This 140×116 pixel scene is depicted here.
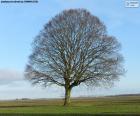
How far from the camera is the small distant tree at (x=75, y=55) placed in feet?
199

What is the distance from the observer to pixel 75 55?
61.1 m

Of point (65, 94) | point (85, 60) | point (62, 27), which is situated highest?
point (62, 27)

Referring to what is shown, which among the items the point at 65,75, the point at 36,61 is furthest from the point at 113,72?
the point at 36,61

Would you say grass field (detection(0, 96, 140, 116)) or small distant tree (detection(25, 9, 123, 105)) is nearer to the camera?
grass field (detection(0, 96, 140, 116))

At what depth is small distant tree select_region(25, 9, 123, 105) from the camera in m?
60.5

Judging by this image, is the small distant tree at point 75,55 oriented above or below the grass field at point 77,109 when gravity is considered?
above

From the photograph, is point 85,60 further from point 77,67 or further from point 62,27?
point 62,27

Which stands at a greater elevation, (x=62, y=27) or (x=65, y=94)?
(x=62, y=27)

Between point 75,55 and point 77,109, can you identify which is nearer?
point 77,109

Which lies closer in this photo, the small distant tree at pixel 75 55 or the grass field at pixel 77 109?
the grass field at pixel 77 109

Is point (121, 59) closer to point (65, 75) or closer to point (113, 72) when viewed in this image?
point (113, 72)

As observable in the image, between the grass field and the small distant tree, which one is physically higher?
the small distant tree

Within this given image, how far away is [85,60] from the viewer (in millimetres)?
61312

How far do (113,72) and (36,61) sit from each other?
10580mm
